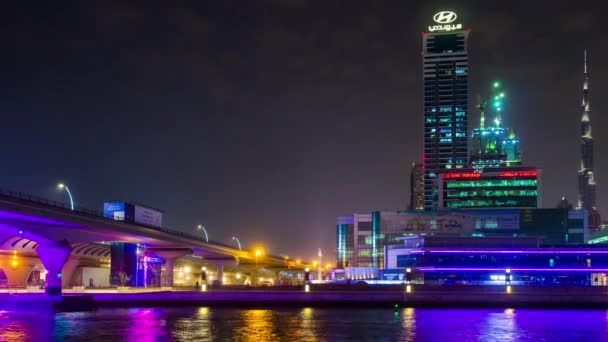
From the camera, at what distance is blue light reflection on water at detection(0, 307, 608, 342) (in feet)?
181

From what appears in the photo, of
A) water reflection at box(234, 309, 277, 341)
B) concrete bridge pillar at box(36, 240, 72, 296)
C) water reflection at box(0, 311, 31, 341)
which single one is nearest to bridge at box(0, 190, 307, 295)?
concrete bridge pillar at box(36, 240, 72, 296)

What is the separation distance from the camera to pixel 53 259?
9300 cm

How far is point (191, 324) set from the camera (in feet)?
216

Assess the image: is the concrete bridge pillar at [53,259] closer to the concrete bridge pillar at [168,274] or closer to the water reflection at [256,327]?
the water reflection at [256,327]

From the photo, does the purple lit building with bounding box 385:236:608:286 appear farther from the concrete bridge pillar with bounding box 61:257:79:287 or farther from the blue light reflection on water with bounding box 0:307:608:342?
the blue light reflection on water with bounding box 0:307:608:342

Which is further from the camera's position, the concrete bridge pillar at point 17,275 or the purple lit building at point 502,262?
the purple lit building at point 502,262

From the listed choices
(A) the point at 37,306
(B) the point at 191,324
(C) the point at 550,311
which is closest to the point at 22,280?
(A) the point at 37,306

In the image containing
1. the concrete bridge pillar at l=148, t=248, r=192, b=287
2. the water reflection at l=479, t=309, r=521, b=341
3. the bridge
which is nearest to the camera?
the water reflection at l=479, t=309, r=521, b=341

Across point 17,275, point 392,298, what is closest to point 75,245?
point 17,275

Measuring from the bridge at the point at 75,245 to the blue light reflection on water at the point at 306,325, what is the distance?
11.1m

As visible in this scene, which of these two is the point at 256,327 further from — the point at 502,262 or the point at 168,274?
the point at 502,262

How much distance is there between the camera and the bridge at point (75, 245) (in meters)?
81.8

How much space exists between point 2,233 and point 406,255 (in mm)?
104592

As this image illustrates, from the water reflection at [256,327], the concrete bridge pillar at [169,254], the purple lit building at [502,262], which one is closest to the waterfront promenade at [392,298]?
the water reflection at [256,327]
